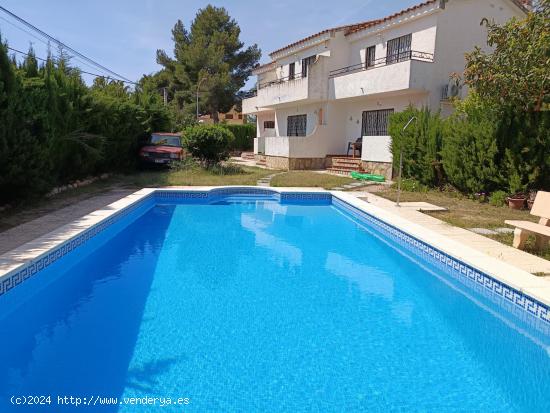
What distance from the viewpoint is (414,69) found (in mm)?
15875

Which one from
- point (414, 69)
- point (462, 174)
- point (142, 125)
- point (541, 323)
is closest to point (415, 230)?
point (541, 323)

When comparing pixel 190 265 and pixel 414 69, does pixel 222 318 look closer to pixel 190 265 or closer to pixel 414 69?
pixel 190 265

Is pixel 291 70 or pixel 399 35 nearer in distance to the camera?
pixel 399 35

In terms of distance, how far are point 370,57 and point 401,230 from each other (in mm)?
14492

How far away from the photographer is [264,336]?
4594 millimetres

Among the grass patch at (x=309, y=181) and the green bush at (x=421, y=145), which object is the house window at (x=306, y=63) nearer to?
the grass patch at (x=309, y=181)

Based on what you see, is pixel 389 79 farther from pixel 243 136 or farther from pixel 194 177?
pixel 243 136

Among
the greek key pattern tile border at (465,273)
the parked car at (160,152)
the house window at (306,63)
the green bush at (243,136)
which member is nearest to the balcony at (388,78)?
the house window at (306,63)

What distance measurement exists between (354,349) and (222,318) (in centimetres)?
164

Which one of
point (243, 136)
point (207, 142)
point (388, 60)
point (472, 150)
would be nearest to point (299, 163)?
point (207, 142)

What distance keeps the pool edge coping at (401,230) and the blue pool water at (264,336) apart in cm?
33

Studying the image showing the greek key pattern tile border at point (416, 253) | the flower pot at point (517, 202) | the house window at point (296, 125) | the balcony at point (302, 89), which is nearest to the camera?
the greek key pattern tile border at point (416, 253)

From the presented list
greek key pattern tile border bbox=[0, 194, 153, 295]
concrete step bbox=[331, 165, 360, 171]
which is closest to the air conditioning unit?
concrete step bbox=[331, 165, 360, 171]

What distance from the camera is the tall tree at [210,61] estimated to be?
1549 inches
